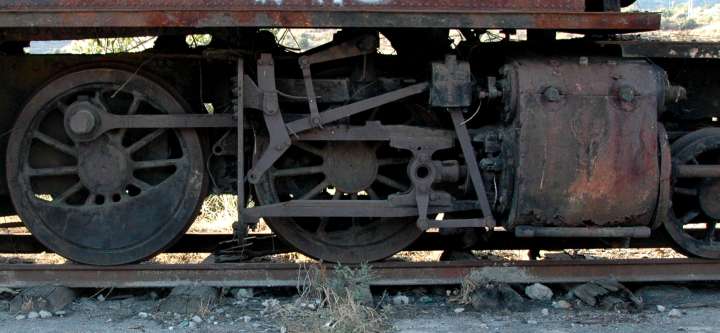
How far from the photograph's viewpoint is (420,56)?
6.54 meters

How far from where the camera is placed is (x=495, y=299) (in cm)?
584

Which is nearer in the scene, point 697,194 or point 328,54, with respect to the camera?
point 328,54

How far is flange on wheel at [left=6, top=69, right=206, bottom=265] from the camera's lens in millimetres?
6332

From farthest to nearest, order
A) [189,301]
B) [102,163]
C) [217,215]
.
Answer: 1. [217,215]
2. [102,163]
3. [189,301]

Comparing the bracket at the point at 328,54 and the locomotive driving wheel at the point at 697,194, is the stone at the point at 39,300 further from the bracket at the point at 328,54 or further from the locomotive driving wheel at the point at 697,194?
the locomotive driving wheel at the point at 697,194

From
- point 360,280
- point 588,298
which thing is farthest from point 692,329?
point 360,280

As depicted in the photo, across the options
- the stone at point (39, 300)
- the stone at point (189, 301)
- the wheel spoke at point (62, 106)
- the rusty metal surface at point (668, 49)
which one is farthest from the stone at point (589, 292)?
the wheel spoke at point (62, 106)

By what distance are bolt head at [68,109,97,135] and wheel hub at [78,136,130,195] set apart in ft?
0.63

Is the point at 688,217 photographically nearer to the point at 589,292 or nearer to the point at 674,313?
the point at 674,313

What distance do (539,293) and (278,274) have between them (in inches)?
76.1

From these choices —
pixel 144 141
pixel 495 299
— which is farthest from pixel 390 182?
pixel 144 141

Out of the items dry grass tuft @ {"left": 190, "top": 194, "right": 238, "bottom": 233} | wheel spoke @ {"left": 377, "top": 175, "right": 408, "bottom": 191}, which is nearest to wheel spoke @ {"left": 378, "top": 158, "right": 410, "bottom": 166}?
wheel spoke @ {"left": 377, "top": 175, "right": 408, "bottom": 191}

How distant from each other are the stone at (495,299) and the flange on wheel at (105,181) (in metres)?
2.26

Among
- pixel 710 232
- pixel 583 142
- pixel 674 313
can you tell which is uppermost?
pixel 583 142
